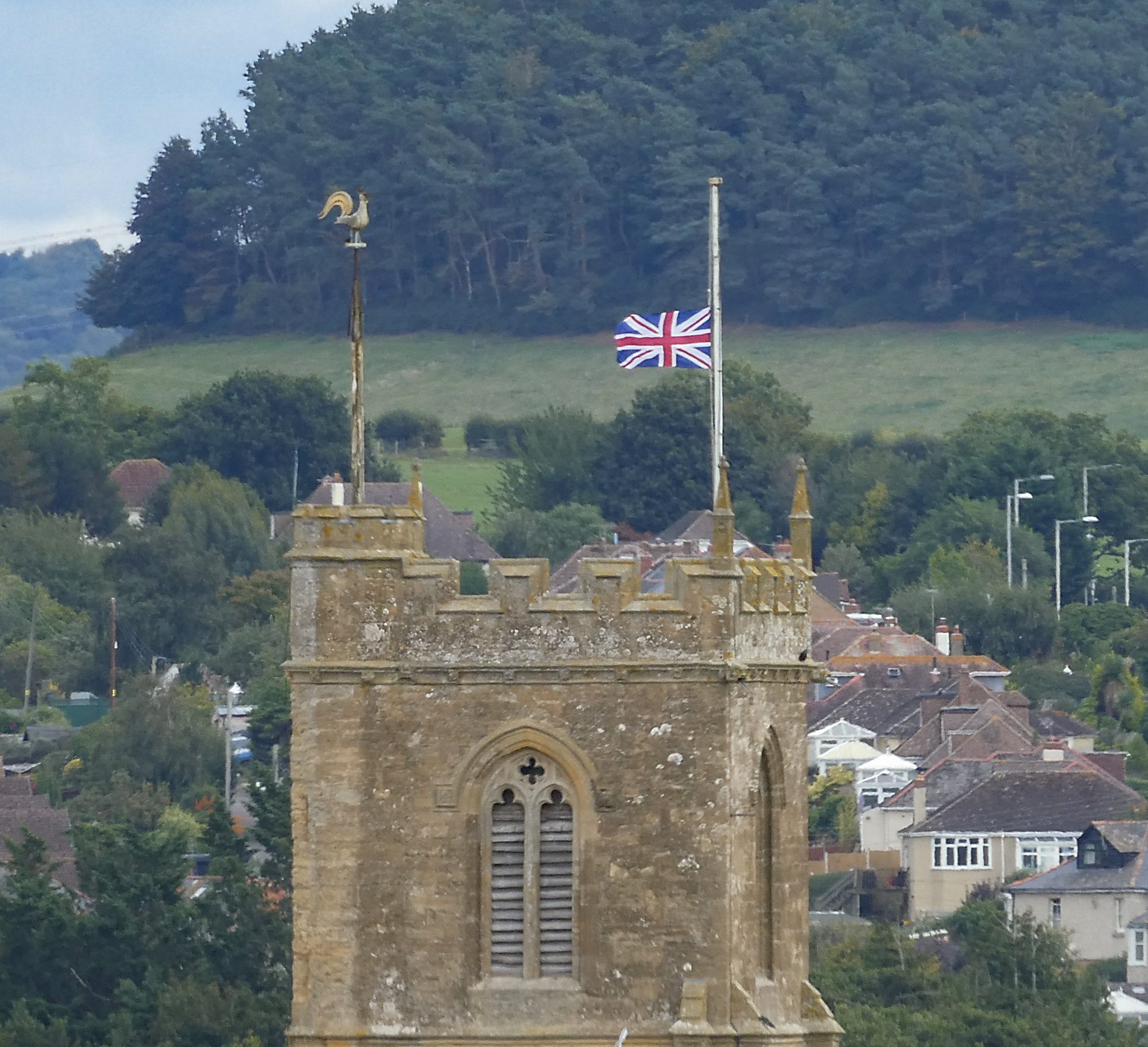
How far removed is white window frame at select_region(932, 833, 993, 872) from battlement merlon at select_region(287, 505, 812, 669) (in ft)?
201

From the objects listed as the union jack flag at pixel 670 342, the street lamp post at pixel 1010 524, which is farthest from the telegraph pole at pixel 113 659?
the union jack flag at pixel 670 342

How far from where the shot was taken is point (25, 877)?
78250mm

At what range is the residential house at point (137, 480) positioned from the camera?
153 m

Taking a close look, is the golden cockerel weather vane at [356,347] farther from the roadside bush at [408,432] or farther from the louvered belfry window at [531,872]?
the roadside bush at [408,432]

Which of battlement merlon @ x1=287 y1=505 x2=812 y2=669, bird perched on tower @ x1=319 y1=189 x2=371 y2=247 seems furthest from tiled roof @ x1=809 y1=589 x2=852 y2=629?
battlement merlon @ x1=287 y1=505 x2=812 y2=669

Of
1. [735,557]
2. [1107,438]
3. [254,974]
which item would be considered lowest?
[254,974]

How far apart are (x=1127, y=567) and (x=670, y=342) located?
9459 centimetres

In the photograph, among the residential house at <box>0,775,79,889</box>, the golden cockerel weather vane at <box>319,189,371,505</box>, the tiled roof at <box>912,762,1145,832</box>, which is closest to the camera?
the golden cockerel weather vane at <box>319,189,371,505</box>

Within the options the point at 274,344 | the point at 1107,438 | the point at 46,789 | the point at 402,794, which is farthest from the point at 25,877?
the point at 274,344

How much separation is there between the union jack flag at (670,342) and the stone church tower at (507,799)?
8771 mm

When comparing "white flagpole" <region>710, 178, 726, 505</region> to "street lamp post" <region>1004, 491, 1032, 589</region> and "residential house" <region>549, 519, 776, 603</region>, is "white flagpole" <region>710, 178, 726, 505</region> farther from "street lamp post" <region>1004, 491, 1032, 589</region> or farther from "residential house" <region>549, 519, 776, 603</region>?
"street lamp post" <region>1004, 491, 1032, 589</region>

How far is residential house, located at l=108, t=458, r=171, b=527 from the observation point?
153 metres

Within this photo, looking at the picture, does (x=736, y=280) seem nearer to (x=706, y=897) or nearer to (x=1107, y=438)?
(x=1107, y=438)

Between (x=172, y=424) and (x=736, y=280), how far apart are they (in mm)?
43949
